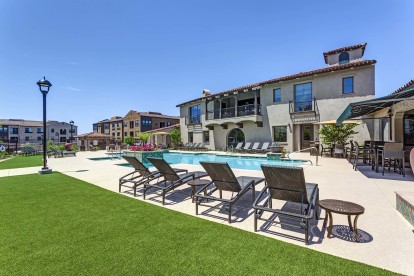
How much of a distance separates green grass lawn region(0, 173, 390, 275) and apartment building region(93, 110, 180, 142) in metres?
49.8

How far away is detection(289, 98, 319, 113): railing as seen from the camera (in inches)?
682

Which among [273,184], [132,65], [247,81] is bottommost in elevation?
[273,184]

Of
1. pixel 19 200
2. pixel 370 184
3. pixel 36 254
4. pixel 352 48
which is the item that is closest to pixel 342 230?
pixel 370 184

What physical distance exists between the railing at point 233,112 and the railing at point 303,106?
10.8 feet

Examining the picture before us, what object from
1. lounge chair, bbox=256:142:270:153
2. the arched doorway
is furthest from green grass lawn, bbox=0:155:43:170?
the arched doorway

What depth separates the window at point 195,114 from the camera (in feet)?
91.8

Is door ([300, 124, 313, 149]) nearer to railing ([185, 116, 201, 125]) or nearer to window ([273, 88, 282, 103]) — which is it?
window ([273, 88, 282, 103])

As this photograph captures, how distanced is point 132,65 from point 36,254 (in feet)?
75.9

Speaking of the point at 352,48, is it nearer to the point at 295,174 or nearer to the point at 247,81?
the point at 247,81

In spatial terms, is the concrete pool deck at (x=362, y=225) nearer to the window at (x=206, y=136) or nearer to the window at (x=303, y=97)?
the window at (x=303, y=97)

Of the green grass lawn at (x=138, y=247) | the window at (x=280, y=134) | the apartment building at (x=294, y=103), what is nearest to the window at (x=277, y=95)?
the apartment building at (x=294, y=103)

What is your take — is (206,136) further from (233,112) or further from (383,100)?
(383,100)

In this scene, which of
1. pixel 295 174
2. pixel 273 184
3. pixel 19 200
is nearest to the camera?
pixel 295 174

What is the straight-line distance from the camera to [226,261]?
2631 millimetres
